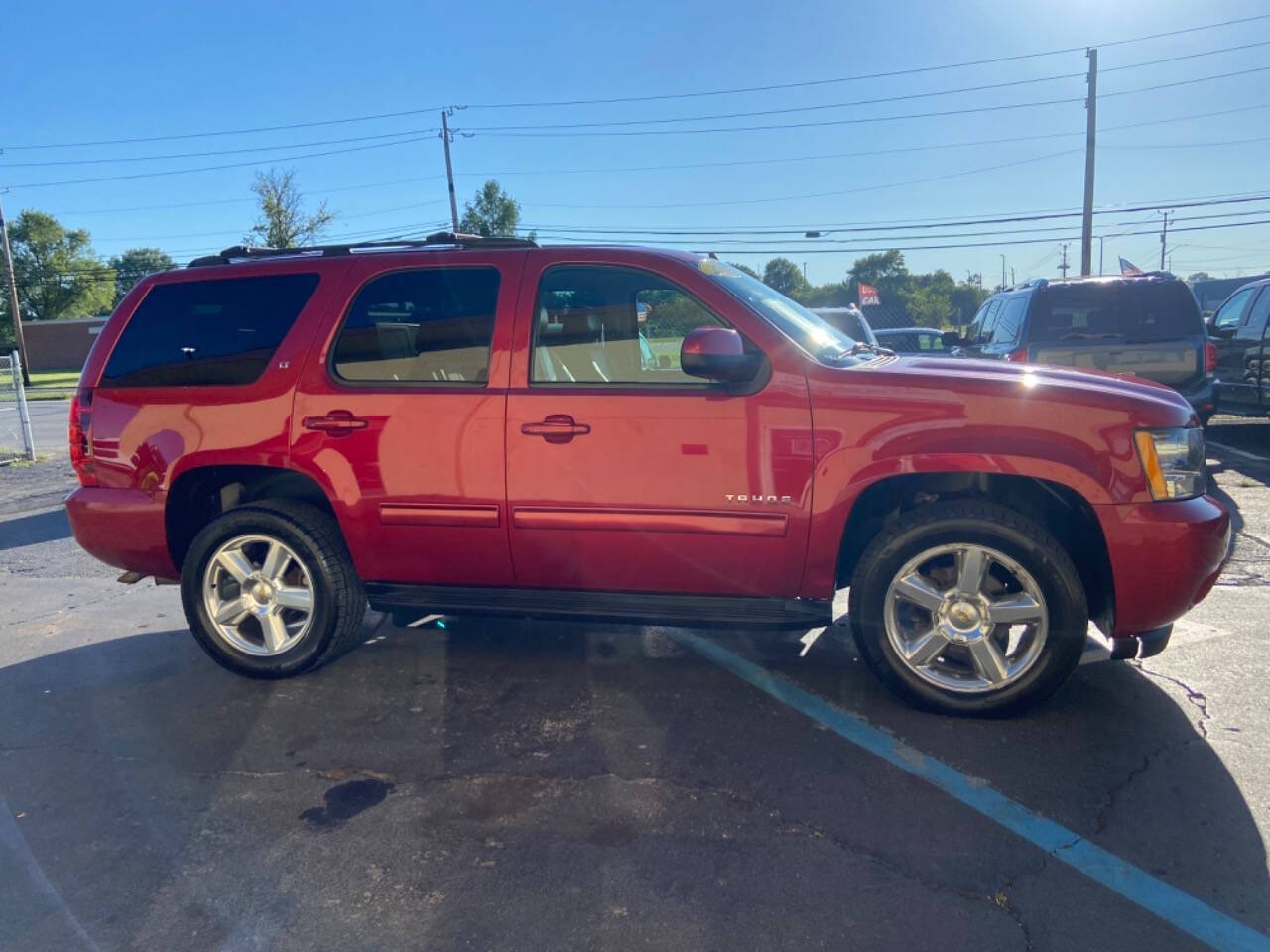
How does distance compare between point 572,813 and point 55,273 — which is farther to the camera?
point 55,273

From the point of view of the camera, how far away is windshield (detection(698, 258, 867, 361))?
404 cm

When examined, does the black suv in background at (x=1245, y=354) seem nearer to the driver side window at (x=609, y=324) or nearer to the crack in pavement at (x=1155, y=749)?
the crack in pavement at (x=1155, y=749)

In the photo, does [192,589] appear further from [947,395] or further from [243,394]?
[947,395]

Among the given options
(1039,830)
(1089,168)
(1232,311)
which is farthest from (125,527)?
(1089,168)

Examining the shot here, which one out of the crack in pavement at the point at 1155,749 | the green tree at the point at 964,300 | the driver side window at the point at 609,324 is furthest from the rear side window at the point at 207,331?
the green tree at the point at 964,300

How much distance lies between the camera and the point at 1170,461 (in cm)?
361

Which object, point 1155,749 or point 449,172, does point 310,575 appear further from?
point 449,172

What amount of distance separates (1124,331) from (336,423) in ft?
24.5

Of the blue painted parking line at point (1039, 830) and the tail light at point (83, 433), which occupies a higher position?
the tail light at point (83, 433)

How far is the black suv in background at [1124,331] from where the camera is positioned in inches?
332

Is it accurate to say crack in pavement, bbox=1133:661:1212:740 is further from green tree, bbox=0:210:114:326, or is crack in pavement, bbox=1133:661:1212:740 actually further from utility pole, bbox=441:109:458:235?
green tree, bbox=0:210:114:326

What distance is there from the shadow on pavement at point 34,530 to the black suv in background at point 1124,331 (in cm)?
856

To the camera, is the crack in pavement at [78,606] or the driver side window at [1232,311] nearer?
the crack in pavement at [78,606]

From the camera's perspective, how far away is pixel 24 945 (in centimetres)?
259
